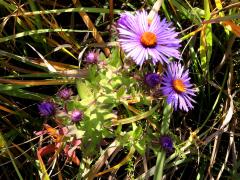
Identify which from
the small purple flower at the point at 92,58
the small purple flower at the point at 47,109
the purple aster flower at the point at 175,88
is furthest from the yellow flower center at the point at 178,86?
the small purple flower at the point at 47,109

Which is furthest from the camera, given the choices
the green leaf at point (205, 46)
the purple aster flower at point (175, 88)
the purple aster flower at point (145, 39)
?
the green leaf at point (205, 46)

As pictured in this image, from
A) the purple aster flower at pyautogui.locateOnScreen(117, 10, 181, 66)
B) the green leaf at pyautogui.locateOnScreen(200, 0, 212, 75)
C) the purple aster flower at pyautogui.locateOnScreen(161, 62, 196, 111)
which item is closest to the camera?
the purple aster flower at pyautogui.locateOnScreen(117, 10, 181, 66)

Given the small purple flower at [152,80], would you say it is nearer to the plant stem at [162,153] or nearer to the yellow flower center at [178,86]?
the yellow flower center at [178,86]

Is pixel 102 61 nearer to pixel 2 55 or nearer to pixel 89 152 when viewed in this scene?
pixel 89 152

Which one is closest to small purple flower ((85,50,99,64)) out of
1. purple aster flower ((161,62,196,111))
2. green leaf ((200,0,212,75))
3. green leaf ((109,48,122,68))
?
green leaf ((109,48,122,68))

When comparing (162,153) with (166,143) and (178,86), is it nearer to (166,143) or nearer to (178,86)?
(166,143)

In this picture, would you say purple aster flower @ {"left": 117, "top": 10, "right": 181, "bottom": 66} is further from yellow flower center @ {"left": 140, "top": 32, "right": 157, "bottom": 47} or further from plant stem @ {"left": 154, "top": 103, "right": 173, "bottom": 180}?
plant stem @ {"left": 154, "top": 103, "right": 173, "bottom": 180}
